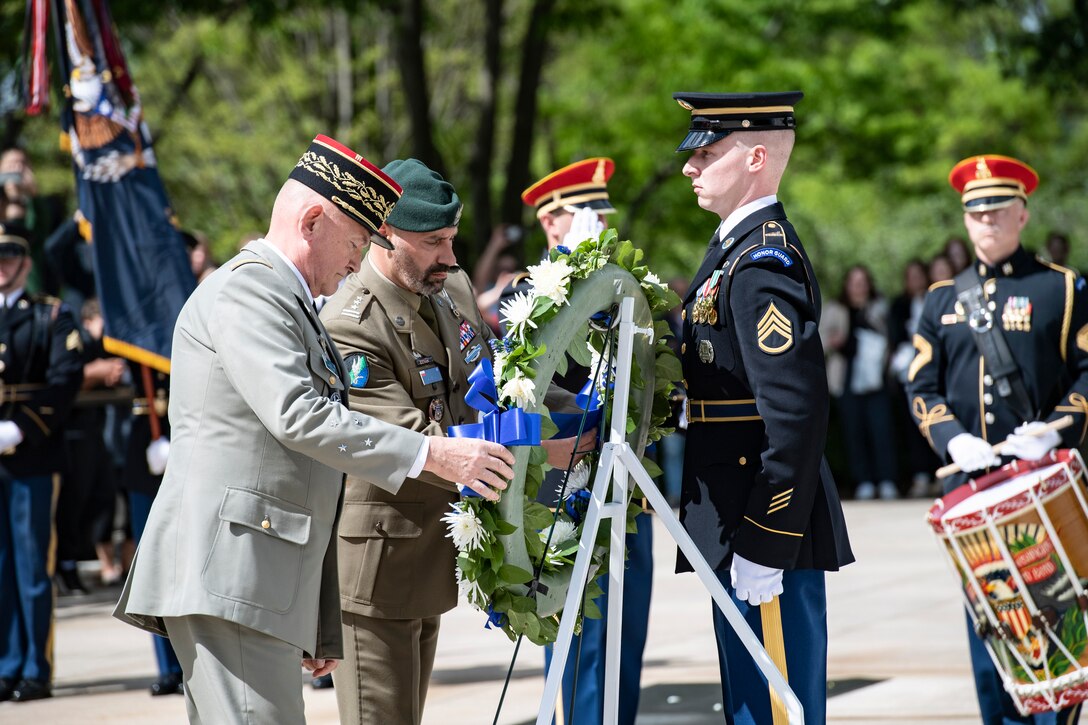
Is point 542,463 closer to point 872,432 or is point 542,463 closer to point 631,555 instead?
point 631,555

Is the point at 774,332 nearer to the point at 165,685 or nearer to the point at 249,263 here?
the point at 249,263

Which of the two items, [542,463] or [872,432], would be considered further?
[872,432]

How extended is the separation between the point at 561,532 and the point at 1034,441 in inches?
93.4

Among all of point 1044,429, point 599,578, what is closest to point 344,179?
point 599,578

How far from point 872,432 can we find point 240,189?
1239 centimetres

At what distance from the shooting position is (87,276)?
11352 mm

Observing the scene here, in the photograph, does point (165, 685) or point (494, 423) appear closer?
point (494, 423)

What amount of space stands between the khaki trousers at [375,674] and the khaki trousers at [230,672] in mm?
708

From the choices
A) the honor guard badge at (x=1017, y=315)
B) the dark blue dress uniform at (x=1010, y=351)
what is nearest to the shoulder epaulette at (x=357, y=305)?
the dark blue dress uniform at (x=1010, y=351)

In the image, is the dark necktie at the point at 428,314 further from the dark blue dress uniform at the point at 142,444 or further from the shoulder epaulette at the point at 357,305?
the dark blue dress uniform at the point at 142,444

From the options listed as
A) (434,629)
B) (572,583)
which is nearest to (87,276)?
(434,629)

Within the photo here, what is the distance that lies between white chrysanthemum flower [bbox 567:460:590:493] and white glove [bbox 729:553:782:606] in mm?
494

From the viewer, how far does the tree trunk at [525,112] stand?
17281 mm

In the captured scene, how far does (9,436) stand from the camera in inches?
295
